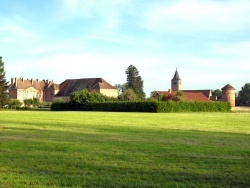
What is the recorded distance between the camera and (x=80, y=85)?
128 m

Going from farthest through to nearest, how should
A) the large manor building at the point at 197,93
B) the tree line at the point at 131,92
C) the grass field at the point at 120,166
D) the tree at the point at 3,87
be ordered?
the large manor building at the point at 197,93
the tree line at the point at 131,92
the tree at the point at 3,87
the grass field at the point at 120,166

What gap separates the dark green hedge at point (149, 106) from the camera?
228ft

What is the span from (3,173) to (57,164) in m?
1.42

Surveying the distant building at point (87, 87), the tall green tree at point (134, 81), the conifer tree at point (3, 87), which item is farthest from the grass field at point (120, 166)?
the distant building at point (87, 87)

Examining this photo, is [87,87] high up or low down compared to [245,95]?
up

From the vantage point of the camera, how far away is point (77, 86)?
12900 centimetres

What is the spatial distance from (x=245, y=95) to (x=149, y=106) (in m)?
86.2

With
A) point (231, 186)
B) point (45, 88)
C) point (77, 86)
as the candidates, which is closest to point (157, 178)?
point (231, 186)

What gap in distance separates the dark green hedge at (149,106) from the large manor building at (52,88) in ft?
130

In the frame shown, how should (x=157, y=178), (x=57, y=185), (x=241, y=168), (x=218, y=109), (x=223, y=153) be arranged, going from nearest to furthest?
(x=57, y=185) → (x=157, y=178) → (x=241, y=168) → (x=223, y=153) → (x=218, y=109)

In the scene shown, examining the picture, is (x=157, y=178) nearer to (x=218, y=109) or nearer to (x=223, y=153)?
(x=223, y=153)

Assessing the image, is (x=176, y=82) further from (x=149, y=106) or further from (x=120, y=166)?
(x=120, y=166)

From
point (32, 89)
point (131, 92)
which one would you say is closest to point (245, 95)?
point (131, 92)

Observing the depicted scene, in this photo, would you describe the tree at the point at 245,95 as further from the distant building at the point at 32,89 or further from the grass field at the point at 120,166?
the grass field at the point at 120,166
